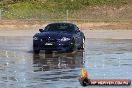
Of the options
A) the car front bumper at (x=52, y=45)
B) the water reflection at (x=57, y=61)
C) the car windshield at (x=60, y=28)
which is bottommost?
the water reflection at (x=57, y=61)

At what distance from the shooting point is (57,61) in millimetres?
23359

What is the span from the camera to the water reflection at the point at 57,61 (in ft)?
68.4

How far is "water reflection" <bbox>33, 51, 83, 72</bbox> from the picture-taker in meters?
20.8

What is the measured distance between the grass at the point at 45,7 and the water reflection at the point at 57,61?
35272 millimetres

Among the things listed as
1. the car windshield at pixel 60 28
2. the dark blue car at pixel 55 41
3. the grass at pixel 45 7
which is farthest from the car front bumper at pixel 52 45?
the grass at pixel 45 7

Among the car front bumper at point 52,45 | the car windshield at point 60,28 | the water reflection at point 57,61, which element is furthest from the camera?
the car windshield at point 60,28

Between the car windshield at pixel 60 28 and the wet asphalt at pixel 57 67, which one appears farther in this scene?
the car windshield at pixel 60 28

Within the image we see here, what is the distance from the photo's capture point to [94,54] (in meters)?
27.1

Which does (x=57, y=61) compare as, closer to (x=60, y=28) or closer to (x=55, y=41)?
(x=55, y=41)

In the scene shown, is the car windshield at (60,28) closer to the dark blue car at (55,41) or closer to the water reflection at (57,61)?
the dark blue car at (55,41)

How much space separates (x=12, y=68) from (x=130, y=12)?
45.7 meters

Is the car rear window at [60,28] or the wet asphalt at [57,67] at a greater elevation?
the car rear window at [60,28]

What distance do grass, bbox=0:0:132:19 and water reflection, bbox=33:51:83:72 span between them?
1389 inches

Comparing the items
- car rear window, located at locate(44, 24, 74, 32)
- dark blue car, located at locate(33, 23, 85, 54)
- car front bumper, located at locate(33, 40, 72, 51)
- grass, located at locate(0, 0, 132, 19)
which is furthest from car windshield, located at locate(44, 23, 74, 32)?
grass, located at locate(0, 0, 132, 19)
